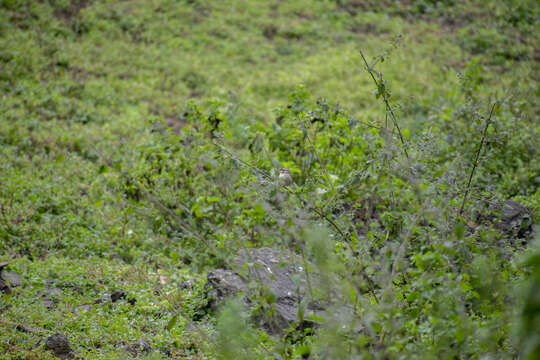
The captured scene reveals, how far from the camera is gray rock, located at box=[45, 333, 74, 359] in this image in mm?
2693

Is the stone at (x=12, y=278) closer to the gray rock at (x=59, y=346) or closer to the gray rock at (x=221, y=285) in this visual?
the gray rock at (x=59, y=346)

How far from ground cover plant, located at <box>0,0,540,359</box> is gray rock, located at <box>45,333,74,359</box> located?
0.04ft

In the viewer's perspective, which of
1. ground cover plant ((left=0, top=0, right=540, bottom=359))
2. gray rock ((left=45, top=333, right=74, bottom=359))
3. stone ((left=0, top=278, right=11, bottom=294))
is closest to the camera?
ground cover plant ((left=0, top=0, right=540, bottom=359))

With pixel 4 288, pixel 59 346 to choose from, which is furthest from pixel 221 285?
pixel 4 288

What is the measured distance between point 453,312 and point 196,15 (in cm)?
1101

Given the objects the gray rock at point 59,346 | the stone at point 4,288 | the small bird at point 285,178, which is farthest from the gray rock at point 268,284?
the stone at point 4,288

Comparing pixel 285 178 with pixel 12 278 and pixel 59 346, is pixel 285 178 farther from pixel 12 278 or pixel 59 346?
pixel 12 278

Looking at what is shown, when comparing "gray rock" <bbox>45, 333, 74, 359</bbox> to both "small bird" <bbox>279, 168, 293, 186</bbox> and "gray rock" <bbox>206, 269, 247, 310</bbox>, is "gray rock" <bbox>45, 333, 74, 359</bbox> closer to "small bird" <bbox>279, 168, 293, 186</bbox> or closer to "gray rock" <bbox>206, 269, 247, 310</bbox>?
"gray rock" <bbox>206, 269, 247, 310</bbox>

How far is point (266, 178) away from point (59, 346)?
5.19ft

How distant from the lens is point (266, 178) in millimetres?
2672

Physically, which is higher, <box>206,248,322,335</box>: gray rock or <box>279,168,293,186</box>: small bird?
<box>279,168,293,186</box>: small bird

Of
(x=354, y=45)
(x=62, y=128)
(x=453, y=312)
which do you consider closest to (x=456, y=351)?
(x=453, y=312)

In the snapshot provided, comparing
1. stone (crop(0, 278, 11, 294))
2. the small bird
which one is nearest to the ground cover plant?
stone (crop(0, 278, 11, 294))

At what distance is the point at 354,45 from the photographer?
10859 millimetres
